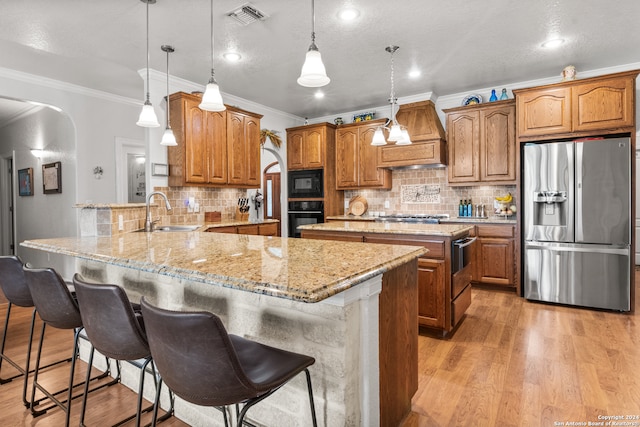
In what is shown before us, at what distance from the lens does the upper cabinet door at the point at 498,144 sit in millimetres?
4328

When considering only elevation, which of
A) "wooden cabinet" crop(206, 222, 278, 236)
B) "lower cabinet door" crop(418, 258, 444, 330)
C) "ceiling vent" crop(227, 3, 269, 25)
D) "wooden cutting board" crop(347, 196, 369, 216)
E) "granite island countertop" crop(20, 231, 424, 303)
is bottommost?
"lower cabinet door" crop(418, 258, 444, 330)

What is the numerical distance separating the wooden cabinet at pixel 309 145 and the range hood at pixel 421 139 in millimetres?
1075

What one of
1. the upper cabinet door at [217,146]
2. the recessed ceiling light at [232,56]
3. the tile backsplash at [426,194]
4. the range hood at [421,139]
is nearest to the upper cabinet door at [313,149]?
the tile backsplash at [426,194]

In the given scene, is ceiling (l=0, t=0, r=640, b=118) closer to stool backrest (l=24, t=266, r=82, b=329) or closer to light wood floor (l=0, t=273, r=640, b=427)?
stool backrest (l=24, t=266, r=82, b=329)

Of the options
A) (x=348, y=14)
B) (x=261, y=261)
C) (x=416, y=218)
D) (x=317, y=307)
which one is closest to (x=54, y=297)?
(x=261, y=261)

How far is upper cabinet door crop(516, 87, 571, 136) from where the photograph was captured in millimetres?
3775

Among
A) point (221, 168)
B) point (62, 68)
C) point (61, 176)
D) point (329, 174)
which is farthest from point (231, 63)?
point (61, 176)

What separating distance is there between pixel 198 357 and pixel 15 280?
1.71m

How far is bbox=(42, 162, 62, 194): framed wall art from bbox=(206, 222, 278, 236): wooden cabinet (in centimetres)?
264

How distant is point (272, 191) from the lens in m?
8.60

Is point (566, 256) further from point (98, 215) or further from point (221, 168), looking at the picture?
point (98, 215)

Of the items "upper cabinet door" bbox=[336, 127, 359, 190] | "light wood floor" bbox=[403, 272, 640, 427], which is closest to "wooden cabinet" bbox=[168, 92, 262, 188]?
"upper cabinet door" bbox=[336, 127, 359, 190]

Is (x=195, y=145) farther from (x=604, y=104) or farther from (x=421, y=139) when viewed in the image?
(x=604, y=104)

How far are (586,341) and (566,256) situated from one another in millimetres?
1167
